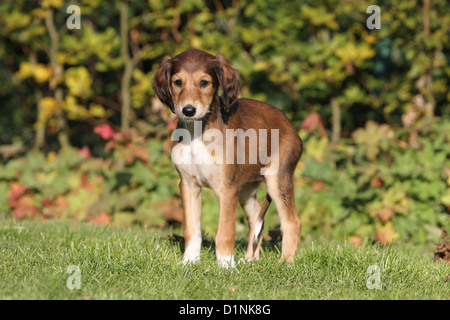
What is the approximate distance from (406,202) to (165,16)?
14.4 ft

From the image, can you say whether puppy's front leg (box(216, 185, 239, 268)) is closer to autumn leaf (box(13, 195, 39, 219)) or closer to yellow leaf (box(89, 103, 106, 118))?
autumn leaf (box(13, 195, 39, 219))

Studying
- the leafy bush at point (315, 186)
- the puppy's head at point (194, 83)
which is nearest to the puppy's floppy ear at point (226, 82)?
the puppy's head at point (194, 83)

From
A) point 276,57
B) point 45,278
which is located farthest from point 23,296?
point 276,57

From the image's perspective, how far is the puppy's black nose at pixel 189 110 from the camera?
172 inches

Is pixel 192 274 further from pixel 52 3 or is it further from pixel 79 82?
pixel 52 3

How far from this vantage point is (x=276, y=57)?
846 cm

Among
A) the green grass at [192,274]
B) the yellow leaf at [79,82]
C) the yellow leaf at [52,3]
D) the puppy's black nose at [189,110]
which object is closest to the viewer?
the green grass at [192,274]

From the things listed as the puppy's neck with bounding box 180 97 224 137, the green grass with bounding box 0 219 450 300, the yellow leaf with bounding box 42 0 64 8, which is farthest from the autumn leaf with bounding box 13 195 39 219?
the puppy's neck with bounding box 180 97 224 137

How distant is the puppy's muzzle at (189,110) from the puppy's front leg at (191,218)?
0.64 metres

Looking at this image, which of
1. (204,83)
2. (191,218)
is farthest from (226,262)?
(204,83)

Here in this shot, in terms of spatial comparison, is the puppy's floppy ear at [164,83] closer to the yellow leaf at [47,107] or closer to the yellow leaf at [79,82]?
the yellow leaf at [79,82]

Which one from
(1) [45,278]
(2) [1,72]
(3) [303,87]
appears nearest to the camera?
(1) [45,278]

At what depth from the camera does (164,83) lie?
475 cm
